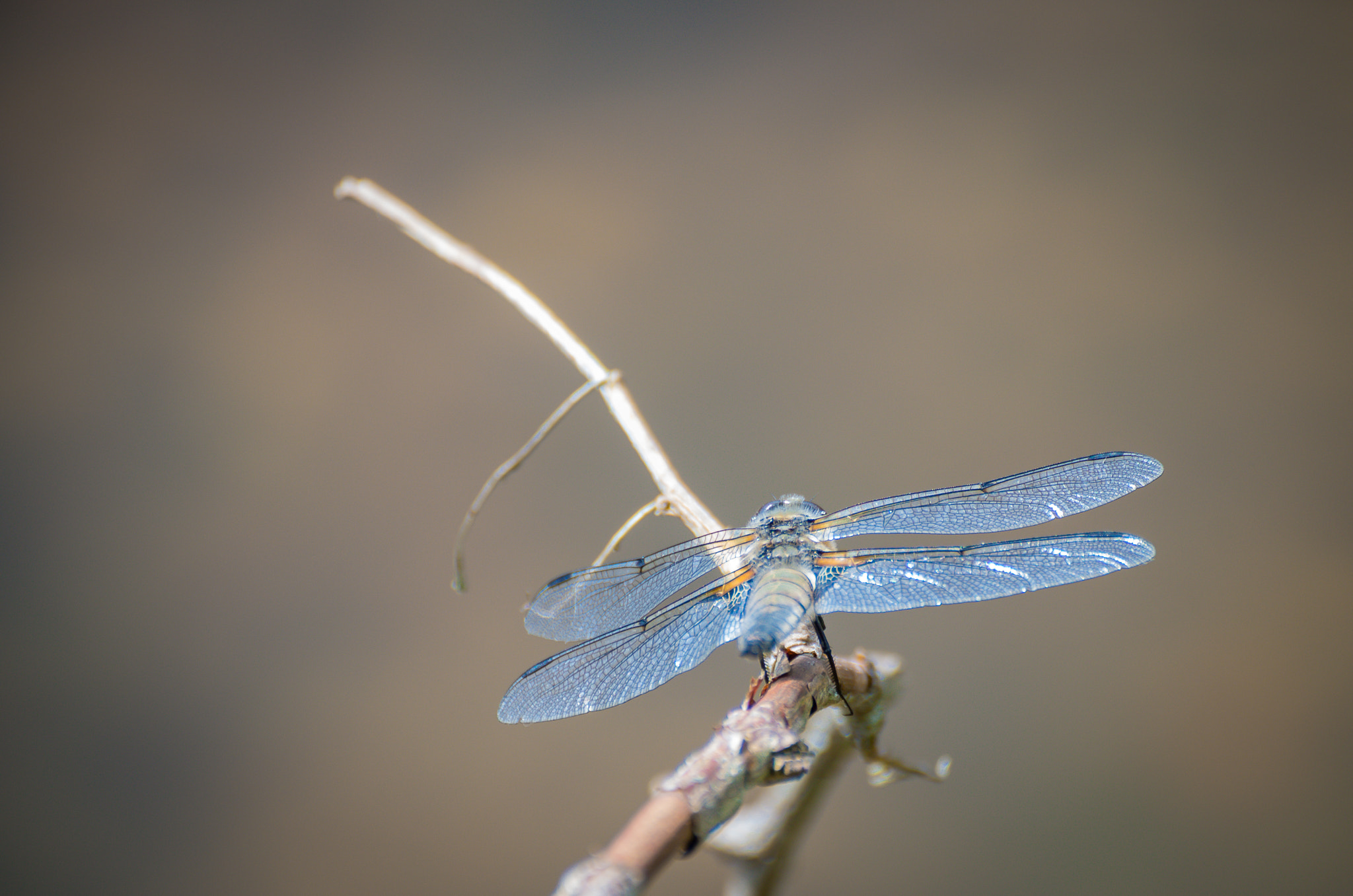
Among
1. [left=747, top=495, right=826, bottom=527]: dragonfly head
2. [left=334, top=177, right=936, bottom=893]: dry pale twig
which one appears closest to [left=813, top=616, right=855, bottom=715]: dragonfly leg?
[left=334, top=177, right=936, bottom=893]: dry pale twig

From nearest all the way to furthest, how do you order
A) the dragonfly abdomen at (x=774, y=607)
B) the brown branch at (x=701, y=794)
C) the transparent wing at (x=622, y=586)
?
1. the brown branch at (x=701, y=794)
2. the dragonfly abdomen at (x=774, y=607)
3. the transparent wing at (x=622, y=586)

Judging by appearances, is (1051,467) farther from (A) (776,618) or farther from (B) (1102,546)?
(A) (776,618)

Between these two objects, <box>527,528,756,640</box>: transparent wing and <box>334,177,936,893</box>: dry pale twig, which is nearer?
<box>334,177,936,893</box>: dry pale twig

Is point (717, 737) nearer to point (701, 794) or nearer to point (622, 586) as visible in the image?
point (701, 794)

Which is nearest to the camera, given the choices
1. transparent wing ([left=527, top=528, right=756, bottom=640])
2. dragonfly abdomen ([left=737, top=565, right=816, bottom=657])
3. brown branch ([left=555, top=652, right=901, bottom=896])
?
brown branch ([left=555, top=652, right=901, bottom=896])

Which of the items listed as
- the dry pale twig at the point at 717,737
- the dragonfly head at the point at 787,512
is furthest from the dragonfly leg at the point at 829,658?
the dragonfly head at the point at 787,512

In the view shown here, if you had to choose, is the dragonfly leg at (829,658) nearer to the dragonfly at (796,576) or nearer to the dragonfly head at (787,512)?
the dragonfly at (796,576)

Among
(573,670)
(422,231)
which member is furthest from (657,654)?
(422,231)

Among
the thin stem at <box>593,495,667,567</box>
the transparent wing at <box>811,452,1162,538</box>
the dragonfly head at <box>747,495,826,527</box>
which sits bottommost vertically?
the thin stem at <box>593,495,667,567</box>

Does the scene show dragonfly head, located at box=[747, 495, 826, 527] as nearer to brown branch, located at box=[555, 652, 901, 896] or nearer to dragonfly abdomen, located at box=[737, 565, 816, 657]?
dragonfly abdomen, located at box=[737, 565, 816, 657]
